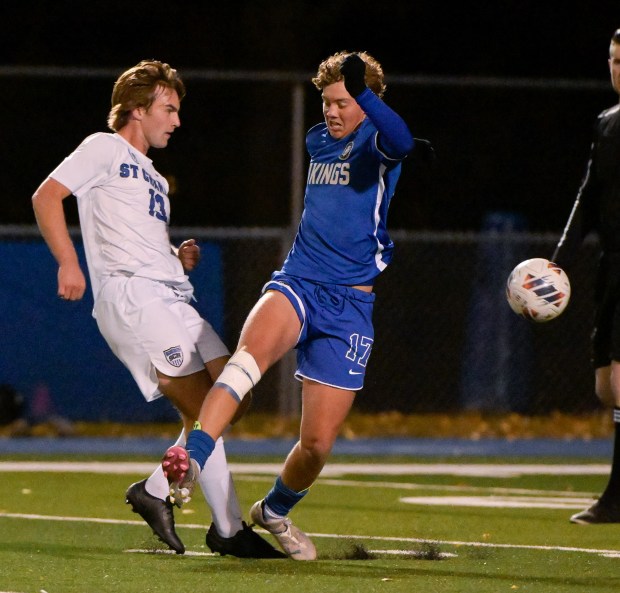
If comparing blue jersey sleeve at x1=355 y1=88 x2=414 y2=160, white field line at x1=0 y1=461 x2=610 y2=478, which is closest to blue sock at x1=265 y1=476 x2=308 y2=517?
blue jersey sleeve at x1=355 y1=88 x2=414 y2=160

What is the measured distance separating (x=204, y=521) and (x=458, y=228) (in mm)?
12208

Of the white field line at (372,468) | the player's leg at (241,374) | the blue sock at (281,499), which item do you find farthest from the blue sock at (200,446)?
the white field line at (372,468)

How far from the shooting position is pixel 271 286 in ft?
24.5

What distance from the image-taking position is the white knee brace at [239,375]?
698 centimetres

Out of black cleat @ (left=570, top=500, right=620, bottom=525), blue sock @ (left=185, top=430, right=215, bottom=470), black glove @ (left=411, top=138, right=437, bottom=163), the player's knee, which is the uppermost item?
black glove @ (left=411, top=138, right=437, bottom=163)

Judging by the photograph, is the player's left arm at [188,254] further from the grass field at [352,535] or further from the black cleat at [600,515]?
the black cleat at [600,515]

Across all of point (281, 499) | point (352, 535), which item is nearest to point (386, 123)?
point (281, 499)

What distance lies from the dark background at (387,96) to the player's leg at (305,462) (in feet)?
40.4

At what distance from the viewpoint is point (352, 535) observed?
8469 mm

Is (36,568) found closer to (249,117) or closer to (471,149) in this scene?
(249,117)

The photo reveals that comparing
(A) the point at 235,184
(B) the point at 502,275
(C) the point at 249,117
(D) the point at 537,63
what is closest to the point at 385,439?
(B) the point at 502,275

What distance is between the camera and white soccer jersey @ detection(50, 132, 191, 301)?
297 inches

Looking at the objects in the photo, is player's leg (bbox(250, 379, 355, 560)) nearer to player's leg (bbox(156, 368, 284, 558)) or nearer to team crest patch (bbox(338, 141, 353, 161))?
player's leg (bbox(156, 368, 284, 558))

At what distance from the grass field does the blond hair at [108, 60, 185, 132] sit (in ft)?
6.23
